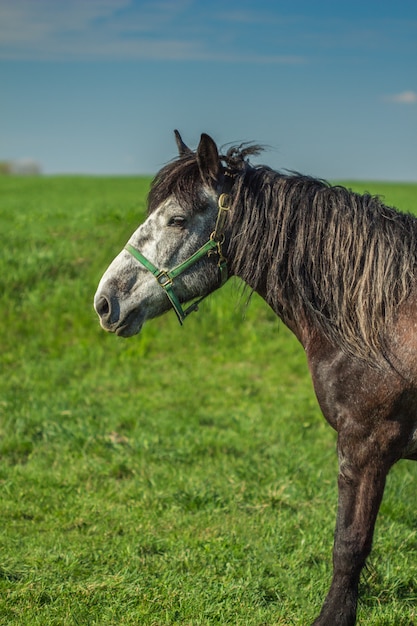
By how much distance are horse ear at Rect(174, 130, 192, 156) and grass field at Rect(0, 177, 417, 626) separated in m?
0.67

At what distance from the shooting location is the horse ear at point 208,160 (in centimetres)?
339

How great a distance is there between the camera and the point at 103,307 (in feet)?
11.8

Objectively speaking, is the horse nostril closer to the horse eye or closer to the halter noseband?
the halter noseband

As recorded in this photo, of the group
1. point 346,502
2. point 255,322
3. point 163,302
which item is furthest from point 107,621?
point 255,322

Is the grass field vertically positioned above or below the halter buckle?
below

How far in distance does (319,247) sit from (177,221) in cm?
69

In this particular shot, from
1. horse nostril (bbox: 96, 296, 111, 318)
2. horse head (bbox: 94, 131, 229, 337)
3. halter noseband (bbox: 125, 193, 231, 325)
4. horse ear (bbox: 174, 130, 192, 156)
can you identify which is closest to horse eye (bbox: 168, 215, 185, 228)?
horse head (bbox: 94, 131, 229, 337)

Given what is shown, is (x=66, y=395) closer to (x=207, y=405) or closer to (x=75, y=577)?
(x=207, y=405)

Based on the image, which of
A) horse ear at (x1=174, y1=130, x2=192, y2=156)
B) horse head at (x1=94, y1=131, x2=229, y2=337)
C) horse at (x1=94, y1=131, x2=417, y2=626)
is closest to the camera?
horse at (x1=94, y1=131, x2=417, y2=626)

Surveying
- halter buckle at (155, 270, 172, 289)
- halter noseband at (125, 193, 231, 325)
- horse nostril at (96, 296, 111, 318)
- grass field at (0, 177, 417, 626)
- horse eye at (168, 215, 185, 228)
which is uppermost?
horse eye at (168, 215, 185, 228)

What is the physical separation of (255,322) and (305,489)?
5.28 m

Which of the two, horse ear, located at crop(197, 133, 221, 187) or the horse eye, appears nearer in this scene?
horse ear, located at crop(197, 133, 221, 187)

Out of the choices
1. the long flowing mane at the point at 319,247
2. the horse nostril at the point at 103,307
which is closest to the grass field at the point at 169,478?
the long flowing mane at the point at 319,247

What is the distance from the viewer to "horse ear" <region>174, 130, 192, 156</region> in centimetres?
373
